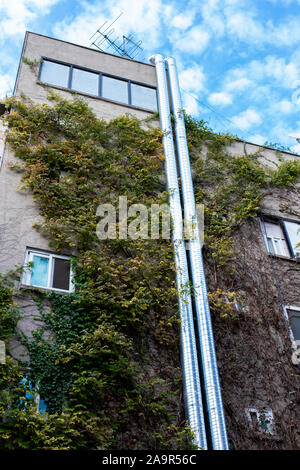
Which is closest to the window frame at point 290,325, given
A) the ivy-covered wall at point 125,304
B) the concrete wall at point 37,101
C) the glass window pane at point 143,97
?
the ivy-covered wall at point 125,304

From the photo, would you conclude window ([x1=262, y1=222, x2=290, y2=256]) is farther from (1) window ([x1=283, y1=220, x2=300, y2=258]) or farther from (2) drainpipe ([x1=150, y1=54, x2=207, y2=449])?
(2) drainpipe ([x1=150, y1=54, x2=207, y2=449])

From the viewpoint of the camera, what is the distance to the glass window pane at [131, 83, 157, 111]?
15.7m

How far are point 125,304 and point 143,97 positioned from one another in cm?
889

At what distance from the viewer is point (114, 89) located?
51.6 feet

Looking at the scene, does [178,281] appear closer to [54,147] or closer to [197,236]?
[197,236]

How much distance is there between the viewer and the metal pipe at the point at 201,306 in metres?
9.29

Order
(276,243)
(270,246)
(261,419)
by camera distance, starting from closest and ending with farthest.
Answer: (261,419), (270,246), (276,243)

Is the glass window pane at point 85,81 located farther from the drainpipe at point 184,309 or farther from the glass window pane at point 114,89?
the drainpipe at point 184,309

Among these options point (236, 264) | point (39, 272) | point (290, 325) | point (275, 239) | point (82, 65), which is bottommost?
point (290, 325)

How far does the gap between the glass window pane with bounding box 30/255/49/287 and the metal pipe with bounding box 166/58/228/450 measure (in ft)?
11.9

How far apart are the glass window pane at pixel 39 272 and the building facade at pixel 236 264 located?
0.07 feet

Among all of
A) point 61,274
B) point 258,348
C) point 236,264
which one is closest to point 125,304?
point 61,274

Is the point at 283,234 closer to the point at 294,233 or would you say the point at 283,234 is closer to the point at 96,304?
the point at 294,233

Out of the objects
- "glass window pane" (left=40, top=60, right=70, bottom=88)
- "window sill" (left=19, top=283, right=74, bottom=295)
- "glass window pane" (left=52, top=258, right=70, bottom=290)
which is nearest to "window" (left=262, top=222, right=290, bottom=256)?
"glass window pane" (left=52, top=258, right=70, bottom=290)
